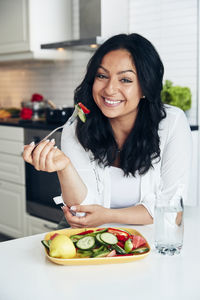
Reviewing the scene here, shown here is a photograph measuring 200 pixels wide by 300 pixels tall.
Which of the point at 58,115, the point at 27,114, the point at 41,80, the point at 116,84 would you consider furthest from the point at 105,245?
the point at 41,80

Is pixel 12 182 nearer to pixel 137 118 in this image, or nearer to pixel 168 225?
pixel 137 118

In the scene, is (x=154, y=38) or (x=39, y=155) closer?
(x=39, y=155)

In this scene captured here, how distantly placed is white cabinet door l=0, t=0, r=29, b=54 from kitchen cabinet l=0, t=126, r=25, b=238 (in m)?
0.77

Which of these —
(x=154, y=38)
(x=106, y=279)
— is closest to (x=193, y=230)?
(x=106, y=279)

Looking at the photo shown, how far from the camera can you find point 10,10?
145 inches

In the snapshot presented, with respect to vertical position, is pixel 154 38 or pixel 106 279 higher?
pixel 154 38

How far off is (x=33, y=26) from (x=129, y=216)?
2.54 meters

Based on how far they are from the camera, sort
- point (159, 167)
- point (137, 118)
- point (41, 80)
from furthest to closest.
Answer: point (41, 80) < point (137, 118) < point (159, 167)

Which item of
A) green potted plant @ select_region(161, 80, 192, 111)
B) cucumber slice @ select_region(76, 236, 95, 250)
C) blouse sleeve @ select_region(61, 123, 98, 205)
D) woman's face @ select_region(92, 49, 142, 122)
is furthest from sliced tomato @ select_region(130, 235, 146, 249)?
green potted plant @ select_region(161, 80, 192, 111)

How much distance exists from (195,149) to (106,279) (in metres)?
2.03

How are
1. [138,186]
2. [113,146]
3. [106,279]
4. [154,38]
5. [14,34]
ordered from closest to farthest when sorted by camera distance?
[106,279], [138,186], [113,146], [154,38], [14,34]

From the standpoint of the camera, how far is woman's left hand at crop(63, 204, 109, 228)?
133 centimetres

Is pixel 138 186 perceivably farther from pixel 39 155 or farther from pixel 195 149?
pixel 195 149

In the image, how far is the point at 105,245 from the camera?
3.33 feet
